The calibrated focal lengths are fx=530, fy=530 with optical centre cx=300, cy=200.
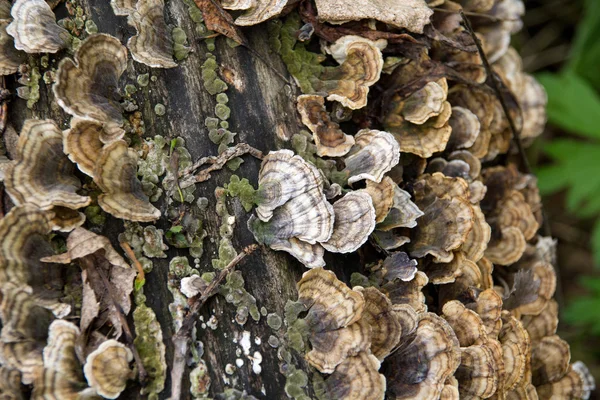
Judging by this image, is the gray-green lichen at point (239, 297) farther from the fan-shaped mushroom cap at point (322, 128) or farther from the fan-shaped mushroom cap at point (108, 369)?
the fan-shaped mushroom cap at point (322, 128)

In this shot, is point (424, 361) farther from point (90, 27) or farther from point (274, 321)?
point (90, 27)

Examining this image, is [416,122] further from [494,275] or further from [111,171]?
[111,171]

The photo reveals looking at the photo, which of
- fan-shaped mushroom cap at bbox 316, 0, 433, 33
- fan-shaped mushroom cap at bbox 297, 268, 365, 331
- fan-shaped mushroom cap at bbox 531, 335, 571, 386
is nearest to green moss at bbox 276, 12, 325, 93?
fan-shaped mushroom cap at bbox 316, 0, 433, 33

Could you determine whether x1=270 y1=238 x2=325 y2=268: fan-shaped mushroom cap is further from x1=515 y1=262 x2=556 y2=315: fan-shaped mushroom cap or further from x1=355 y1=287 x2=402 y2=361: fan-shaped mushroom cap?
x1=515 y1=262 x2=556 y2=315: fan-shaped mushroom cap

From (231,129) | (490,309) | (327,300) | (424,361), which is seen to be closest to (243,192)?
(231,129)

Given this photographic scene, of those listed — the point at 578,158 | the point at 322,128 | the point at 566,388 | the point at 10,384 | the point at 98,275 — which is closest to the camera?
the point at 10,384


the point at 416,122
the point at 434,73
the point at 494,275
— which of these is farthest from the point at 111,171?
the point at 494,275
